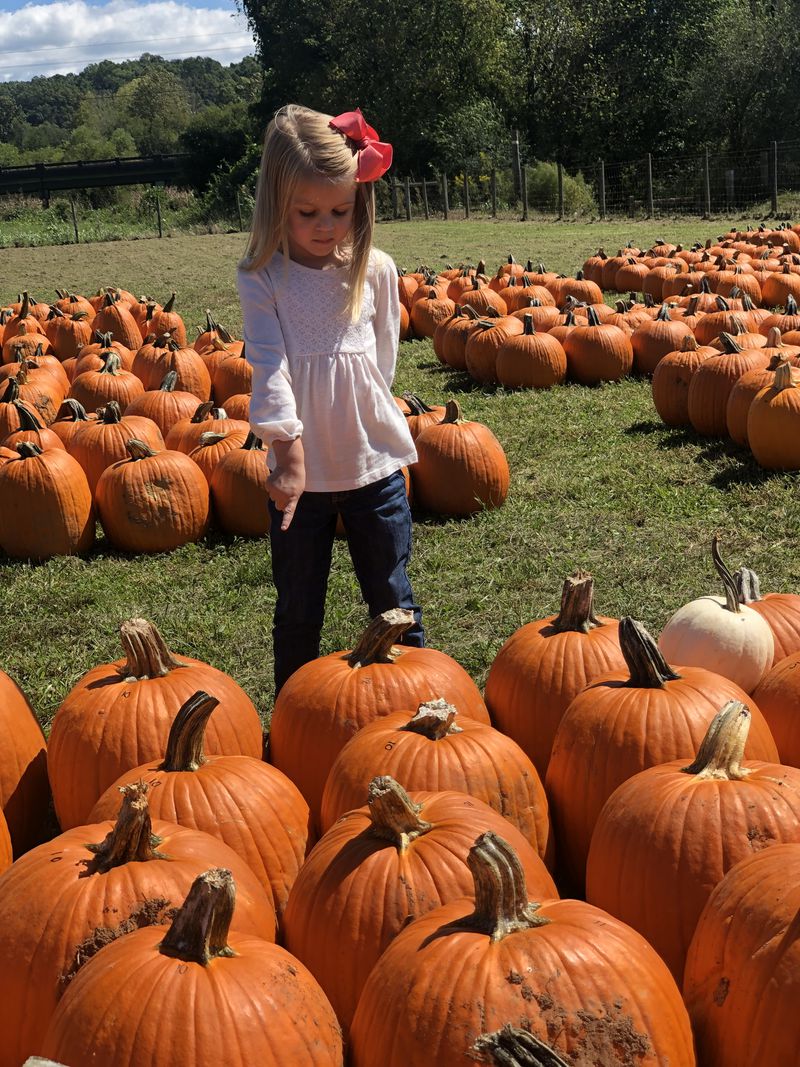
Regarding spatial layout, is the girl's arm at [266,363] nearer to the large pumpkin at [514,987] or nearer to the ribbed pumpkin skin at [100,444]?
the large pumpkin at [514,987]

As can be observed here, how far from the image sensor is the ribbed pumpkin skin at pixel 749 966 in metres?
1.83

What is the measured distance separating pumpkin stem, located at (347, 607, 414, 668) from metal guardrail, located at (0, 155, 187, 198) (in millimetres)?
51013

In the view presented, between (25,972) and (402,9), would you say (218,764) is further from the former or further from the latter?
(402,9)

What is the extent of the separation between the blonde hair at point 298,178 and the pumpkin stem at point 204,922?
2.23 meters

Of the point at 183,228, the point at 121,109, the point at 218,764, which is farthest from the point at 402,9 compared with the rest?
the point at 121,109

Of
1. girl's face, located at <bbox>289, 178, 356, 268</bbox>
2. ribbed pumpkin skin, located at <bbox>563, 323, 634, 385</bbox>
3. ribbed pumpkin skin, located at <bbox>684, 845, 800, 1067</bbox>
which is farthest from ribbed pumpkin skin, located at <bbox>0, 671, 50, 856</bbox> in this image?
ribbed pumpkin skin, located at <bbox>563, 323, 634, 385</bbox>

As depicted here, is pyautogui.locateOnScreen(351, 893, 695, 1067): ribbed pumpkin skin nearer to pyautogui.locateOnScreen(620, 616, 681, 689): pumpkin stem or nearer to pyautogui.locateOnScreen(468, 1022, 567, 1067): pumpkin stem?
pyautogui.locateOnScreen(468, 1022, 567, 1067): pumpkin stem

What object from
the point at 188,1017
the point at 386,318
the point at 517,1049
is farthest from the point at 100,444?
the point at 517,1049

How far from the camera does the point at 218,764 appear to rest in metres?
2.81

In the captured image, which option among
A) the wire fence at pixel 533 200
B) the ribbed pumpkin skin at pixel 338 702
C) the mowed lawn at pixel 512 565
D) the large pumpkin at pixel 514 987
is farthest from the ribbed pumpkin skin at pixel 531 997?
the wire fence at pixel 533 200

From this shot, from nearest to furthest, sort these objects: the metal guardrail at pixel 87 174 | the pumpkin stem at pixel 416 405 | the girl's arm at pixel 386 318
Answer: the girl's arm at pixel 386 318 < the pumpkin stem at pixel 416 405 < the metal guardrail at pixel 87 174

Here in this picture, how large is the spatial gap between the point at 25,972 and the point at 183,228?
39.9m

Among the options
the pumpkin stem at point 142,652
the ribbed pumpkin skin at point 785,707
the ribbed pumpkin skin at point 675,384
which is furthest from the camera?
the ribbed pumpkin skin at point 675,384

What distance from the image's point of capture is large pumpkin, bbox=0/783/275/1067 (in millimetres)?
2127
